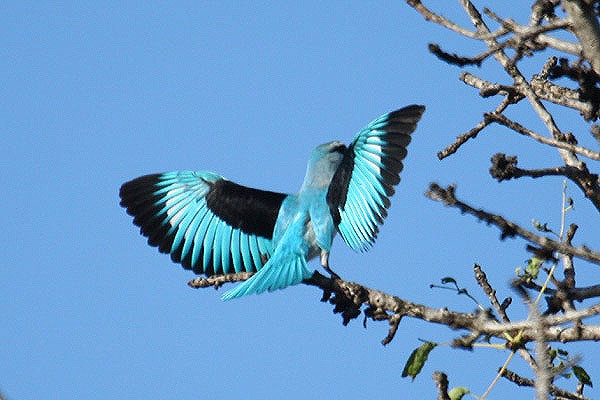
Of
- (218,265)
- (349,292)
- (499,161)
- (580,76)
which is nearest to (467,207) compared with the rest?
(499,161)

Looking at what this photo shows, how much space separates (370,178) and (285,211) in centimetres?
72

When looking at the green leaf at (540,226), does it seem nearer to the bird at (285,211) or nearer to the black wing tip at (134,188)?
the bird at (285,211)

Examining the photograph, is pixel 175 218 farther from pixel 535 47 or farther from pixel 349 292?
pixel 535 47

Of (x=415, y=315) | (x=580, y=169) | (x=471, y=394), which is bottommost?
(x=471, y=394)

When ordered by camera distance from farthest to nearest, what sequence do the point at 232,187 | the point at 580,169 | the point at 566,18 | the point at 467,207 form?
1. the point at 232,187
2. the point at 580,169
3. the point at 467,207
4. the point at 566,18

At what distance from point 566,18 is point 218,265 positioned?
3857 mm

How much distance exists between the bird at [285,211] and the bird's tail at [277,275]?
1cm

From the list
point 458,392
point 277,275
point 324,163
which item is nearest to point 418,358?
point 458,392

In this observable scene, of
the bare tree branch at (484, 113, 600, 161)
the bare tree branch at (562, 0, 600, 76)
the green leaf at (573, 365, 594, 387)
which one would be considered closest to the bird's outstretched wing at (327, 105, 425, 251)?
the green leaf at (573, 365, 594, 387)

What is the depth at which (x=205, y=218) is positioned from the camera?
6781mm

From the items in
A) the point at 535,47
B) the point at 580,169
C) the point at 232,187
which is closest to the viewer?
the point at 535,47

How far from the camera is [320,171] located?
6.72 meters

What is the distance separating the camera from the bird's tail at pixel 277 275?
18.5 feet

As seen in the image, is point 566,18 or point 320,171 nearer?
point 566,18
